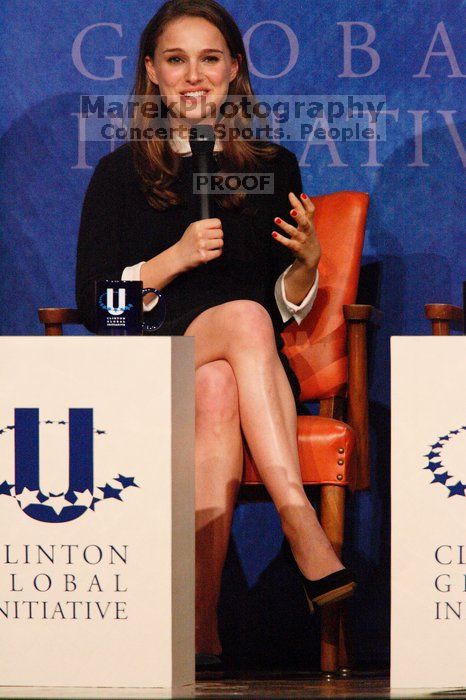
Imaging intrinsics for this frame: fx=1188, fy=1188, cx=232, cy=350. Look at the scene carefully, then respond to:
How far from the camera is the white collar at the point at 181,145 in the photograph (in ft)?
9.21

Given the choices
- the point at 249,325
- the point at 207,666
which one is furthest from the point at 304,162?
the point at 207,666

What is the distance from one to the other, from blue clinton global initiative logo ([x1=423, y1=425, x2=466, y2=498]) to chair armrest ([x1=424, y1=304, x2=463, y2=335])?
2.43ft

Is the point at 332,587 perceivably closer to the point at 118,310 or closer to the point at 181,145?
the point at 118,310

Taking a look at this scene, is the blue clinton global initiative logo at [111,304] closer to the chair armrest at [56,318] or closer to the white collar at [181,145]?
the chair armrest at [56,318]

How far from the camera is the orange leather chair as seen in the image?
7.88 ft

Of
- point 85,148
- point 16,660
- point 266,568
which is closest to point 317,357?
point 266,568

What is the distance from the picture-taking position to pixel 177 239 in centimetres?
271

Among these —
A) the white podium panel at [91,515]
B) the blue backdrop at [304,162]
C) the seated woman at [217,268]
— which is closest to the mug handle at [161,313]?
the seated woman at [217,268]

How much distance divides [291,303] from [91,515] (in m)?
0.96

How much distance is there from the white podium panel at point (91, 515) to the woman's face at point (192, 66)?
3.67ft

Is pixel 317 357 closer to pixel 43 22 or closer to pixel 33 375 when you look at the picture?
pixel 33 375

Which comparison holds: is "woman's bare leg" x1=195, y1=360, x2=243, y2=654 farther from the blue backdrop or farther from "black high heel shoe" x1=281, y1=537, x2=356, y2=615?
the blue backdrop

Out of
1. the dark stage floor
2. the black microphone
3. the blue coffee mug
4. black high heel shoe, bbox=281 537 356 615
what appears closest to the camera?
the dark stage floor

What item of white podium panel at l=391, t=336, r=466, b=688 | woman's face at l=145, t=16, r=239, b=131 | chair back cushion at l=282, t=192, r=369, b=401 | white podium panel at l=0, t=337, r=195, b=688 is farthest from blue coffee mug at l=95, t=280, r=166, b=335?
woman's face at l=145, t=16, r=239, b=131
